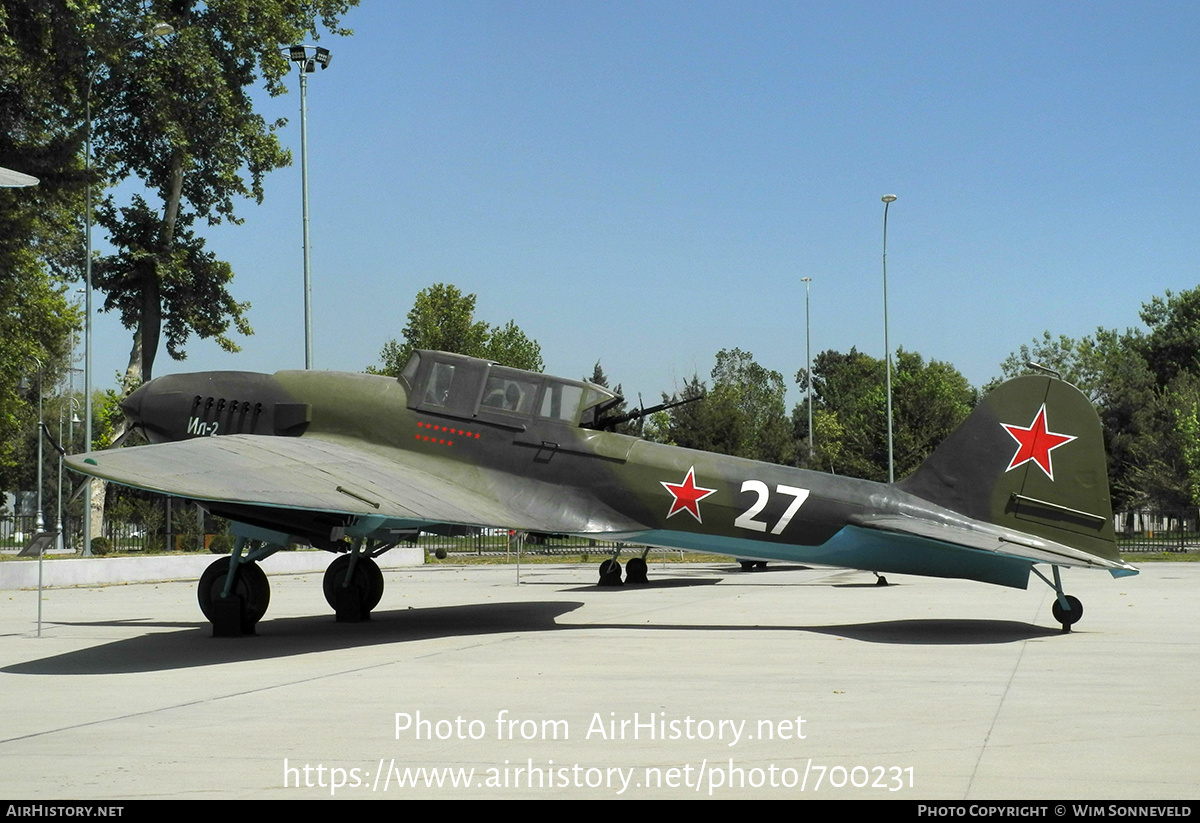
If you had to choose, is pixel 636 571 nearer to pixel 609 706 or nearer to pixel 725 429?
pixel 609 706

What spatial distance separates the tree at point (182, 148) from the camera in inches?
1431

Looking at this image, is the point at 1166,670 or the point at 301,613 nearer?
the point at 1166,670

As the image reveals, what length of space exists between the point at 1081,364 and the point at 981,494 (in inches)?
3080

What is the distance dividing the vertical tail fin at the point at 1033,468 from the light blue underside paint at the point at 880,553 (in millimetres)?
711

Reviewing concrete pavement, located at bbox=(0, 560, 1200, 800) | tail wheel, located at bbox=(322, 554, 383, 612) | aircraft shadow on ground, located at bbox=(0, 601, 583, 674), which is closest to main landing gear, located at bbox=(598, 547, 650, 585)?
aircraft shadow on ground, located at bbox=(0, 601, 583, 674)

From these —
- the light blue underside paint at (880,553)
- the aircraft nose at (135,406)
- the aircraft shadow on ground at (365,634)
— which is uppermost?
the aircraft nose at (135,406)

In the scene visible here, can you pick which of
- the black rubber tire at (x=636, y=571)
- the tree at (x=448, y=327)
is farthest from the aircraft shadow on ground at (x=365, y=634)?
the tree at (x=448, y=327)

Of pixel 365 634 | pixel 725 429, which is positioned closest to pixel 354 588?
pixel 365 634

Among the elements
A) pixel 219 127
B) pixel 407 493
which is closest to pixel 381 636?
pixel 407 493

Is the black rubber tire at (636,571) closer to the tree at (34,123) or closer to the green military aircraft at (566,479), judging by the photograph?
the green military aircraft at (566,479)

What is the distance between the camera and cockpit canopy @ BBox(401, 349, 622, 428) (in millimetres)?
13750
